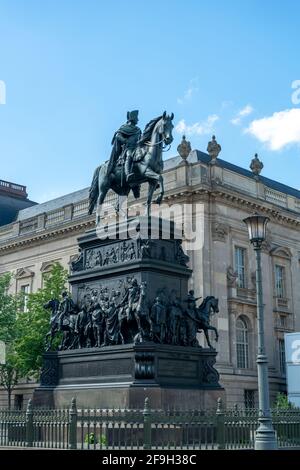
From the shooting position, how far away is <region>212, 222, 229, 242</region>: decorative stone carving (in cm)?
4525

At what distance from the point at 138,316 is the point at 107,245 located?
3149mm

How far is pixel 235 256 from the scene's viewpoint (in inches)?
1858

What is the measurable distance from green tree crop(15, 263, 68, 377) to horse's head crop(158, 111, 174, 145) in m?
23.2

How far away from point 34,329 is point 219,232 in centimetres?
1348

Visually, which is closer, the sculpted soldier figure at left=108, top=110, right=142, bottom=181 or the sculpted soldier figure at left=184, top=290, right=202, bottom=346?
the sculpted soldier figure at left=184, top=290, right=202, bottom=346

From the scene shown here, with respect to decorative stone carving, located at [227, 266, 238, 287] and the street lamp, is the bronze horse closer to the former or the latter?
the street lamp

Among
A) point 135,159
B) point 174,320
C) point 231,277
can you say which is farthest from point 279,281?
point 174,320

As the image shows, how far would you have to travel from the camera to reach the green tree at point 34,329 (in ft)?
136

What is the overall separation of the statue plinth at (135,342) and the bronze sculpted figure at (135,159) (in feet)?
4.52

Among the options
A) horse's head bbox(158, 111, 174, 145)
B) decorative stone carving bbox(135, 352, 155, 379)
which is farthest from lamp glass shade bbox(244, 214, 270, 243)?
horse's head bbox(158, 111, 174, 145)

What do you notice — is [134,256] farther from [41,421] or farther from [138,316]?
[41,421]

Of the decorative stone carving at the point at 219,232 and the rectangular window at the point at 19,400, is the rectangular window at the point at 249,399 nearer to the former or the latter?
the decorative stone carving at the point at 219,232

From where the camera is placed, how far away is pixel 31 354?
41.7m
